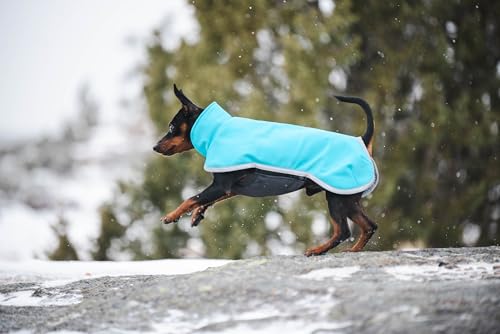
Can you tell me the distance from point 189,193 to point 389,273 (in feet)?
19.8

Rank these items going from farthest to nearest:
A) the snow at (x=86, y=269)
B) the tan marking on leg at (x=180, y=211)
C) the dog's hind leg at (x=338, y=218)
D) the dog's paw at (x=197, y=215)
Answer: the snow at (x=86, y=269)
the dog's paw at (x=197, y=215)
the dog's hind leg at (x=338, y=218)
the tan marking on leg at (x=180, y=211)

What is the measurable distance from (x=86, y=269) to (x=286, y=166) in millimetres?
2655

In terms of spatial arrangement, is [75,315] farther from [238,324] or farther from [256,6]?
[256,6]

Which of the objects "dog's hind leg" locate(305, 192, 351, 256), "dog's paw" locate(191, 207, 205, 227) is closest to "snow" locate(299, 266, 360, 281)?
"dog's hind leg" locate(305, 192, 351, 256)

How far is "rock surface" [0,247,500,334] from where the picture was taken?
133 inches

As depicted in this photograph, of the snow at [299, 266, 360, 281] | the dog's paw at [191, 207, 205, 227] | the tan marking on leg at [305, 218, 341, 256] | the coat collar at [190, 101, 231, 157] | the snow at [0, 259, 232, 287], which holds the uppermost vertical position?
the coat collar at [190, 101, 231, 157]

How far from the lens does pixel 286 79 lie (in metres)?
9.29

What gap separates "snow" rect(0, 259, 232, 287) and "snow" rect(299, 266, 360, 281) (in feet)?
5.30

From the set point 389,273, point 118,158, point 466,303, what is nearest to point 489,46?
point 389,273

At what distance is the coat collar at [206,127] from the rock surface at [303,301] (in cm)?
88

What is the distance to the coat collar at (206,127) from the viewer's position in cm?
494

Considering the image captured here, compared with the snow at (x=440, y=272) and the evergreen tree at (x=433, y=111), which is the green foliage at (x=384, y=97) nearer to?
the evergreen tree at (x=433, y=111)

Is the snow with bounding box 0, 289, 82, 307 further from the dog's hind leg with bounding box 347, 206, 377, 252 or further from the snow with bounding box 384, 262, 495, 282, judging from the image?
the snow with bounding box 384, 262, 495, 282

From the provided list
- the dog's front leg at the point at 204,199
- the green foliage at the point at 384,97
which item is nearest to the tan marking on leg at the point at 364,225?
the dog's front leg at the point at 204,199
